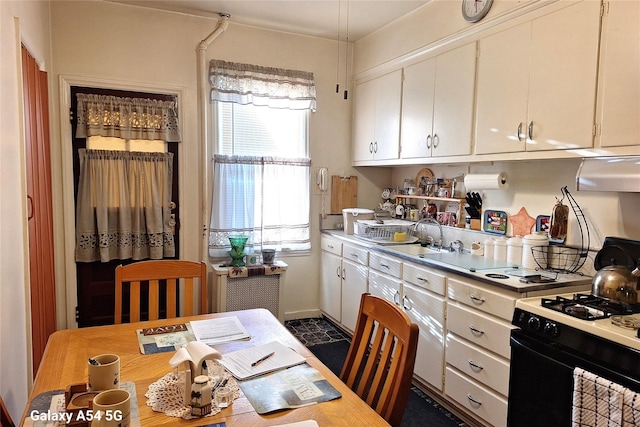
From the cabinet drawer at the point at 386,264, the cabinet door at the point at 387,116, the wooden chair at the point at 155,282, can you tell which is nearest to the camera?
the wooden chair at the point at 155,282

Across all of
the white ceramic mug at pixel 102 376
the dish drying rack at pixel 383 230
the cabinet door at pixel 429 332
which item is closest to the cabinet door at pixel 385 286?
the cabinet door at pixel 429 332

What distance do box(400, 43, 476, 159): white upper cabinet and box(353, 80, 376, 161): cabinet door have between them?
1.47 ft

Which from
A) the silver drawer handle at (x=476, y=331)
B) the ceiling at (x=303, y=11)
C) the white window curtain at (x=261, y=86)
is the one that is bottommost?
the silver drawer handle at (x=476, y=331)

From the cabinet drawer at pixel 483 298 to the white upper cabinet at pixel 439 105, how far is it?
913 millimetres

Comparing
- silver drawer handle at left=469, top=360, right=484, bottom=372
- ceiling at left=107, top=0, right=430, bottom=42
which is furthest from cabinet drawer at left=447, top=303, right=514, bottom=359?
ceiling at left=107, top=0, right=430, bottom=42

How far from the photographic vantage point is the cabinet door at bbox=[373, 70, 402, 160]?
11.2 ft

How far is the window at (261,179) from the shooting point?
3.61 meters

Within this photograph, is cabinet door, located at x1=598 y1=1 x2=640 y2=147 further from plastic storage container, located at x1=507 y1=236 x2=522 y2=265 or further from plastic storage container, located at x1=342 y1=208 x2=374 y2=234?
plastic storage container, located at x1=342 y1=208 x2=374 y2=234

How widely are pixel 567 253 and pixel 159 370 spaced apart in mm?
2199

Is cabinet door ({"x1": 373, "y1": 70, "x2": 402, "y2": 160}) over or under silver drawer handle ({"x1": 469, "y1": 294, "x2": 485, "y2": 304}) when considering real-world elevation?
over

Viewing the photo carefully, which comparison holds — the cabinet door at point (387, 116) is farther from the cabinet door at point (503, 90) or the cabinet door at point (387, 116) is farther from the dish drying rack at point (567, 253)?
the dish drying rack at point (567, 253)

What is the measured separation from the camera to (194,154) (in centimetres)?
352

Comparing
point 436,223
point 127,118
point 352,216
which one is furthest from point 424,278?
point 127,118

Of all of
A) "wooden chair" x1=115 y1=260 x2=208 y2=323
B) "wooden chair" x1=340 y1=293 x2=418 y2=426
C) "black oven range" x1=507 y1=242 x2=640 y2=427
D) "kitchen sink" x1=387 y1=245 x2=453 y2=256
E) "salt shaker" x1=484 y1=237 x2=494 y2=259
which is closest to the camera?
"wooden chair" x1=340 y1=293 x2=418 y2=426
